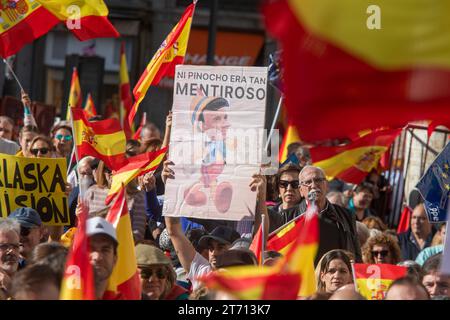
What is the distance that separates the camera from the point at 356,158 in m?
12.0

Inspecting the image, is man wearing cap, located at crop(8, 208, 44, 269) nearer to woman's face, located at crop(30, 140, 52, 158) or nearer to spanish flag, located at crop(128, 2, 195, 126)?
woman's face, located at crop(30, 140, 52, 158)

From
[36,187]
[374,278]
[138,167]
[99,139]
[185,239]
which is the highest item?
[99,139]

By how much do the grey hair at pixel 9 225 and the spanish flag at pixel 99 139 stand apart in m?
2.05

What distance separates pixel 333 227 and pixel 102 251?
2992 mm

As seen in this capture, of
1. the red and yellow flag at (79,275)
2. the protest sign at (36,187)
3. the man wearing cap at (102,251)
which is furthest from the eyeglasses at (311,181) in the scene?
the red and yellow flag at (79,275)

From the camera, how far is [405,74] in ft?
15.3

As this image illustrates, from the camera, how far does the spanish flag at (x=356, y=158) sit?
11.9 m

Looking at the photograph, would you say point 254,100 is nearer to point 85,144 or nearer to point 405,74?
point 85,144

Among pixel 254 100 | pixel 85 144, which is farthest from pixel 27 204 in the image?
pixel 254 100

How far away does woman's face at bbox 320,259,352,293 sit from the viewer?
7.70m

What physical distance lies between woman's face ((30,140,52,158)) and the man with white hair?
2373 millimetres

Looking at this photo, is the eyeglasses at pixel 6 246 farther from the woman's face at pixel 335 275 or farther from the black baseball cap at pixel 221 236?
the woman's face at pixel 335 275

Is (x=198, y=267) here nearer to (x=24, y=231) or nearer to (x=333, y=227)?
(x=24, y=231)

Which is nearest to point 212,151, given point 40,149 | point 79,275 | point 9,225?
point 9,225
